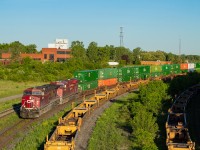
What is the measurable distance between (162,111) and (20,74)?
1855 inches

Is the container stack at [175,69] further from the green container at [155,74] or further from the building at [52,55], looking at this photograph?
the building at [52,55]

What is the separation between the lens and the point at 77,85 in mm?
42188

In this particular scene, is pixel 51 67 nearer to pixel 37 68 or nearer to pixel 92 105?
pixel 37 68

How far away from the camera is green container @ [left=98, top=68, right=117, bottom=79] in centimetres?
5067

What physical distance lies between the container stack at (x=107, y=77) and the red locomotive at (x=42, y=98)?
13376 mm

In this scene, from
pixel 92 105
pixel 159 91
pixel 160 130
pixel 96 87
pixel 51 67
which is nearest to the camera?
pixel 160 130

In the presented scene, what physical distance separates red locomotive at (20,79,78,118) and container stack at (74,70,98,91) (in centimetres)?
628

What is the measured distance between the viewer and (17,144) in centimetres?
2098

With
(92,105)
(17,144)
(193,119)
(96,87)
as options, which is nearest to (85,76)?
(96,87)

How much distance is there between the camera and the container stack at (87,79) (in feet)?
145

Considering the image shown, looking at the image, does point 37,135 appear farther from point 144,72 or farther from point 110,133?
→ point 144,72

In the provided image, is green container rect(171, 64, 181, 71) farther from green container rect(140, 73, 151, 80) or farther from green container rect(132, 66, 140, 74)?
green container rect(132, 66, 140, 74)

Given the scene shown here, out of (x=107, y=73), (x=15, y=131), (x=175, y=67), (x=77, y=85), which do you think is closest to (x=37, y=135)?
(x=15, y=131)

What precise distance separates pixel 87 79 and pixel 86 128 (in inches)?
910
